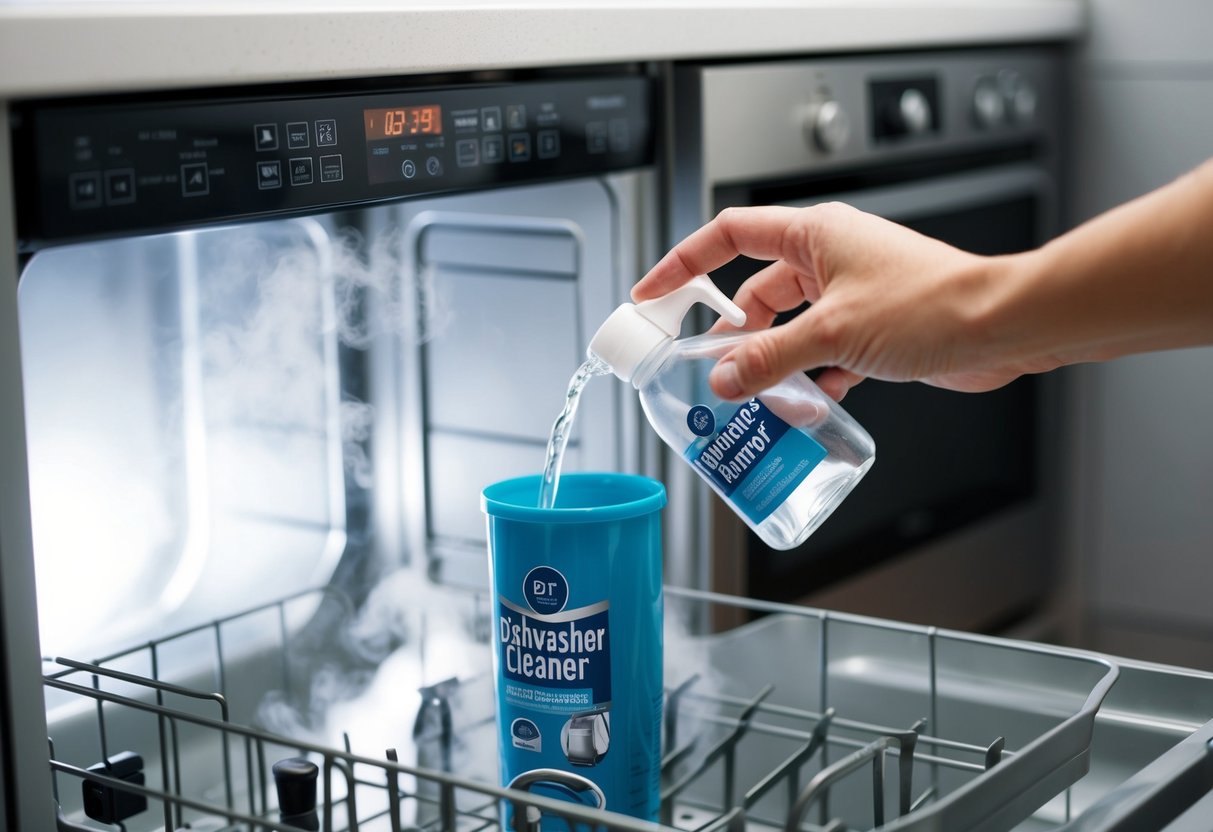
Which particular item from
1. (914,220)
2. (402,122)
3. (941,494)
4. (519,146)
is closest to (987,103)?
(914,220)

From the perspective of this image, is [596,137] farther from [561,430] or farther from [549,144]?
[561,430]

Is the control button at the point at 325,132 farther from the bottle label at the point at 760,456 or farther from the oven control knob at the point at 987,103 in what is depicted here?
the oven control knob at the point at 987,103

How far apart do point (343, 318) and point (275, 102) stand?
0.50 m

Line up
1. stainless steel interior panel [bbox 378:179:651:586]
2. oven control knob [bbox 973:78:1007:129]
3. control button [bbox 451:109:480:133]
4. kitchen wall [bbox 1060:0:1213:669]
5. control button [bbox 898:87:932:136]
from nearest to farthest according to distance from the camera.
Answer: control button [bbox 451:109:480:133]
stainless steel interior panel [bbox 378:179:651:586]
control button [bbox 898:87:932:136]
oven control knob [bbox 973:78:1007:129]
kitchen wall [bbox 1060:0:1213:669]

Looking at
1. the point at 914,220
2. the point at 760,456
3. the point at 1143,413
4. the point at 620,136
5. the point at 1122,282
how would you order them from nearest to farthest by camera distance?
the point at 1122,282 → the point at 760,456 → the point at 620,136 → the point at 914,220 → the point at 1143,413

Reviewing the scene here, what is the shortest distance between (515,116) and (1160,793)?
64cm

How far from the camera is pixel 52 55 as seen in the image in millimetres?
754

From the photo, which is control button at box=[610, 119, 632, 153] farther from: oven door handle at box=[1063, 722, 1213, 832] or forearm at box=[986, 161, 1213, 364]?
oven door handle at box=[1063, 722, 1213, 832]

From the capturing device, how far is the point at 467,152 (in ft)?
3.42

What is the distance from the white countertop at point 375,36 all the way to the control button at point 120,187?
50mm

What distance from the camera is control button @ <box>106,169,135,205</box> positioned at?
2.67 ft

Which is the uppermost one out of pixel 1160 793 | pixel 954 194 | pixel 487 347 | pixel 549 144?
pixel 549 144

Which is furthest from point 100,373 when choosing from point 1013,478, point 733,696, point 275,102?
point 1013,478

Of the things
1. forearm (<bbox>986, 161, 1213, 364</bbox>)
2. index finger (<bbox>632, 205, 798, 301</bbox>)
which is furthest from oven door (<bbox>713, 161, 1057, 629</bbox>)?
forearm (<bbox>986, 161, 1213, 364</bbox>)
